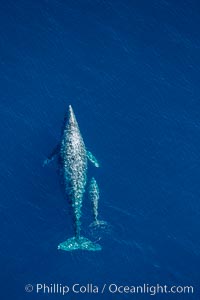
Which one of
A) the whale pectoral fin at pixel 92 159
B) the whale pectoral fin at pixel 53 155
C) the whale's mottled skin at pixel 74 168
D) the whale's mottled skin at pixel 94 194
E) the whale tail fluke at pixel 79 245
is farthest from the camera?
the whale pectoral fin at pixel 92 159

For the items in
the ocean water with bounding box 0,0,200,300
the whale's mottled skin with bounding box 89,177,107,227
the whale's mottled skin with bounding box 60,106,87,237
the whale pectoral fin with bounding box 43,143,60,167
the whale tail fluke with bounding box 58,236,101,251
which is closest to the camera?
the whale's mottled skin with bounding box 60,106,87,237

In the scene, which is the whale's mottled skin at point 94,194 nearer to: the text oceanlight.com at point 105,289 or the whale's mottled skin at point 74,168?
the whale's mottled skin at point 74,168

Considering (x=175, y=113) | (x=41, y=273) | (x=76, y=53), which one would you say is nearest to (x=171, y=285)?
(x=41, y=273)

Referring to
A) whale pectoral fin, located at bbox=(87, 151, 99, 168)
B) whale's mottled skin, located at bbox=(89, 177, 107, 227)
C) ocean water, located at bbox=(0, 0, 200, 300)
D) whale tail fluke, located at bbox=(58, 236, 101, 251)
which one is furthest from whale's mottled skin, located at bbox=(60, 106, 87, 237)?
ocean water, located at bbox=(0, 0, 200, 300)

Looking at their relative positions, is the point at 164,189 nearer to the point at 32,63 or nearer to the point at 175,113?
the point at 175,113

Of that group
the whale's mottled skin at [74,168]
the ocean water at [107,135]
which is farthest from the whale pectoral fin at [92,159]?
the ocean water at [107,135]

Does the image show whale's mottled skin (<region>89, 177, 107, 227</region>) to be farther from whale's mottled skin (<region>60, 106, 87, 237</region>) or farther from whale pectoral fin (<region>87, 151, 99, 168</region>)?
whale pectoral fin (<region>87, 151, 99, 168</region>)
